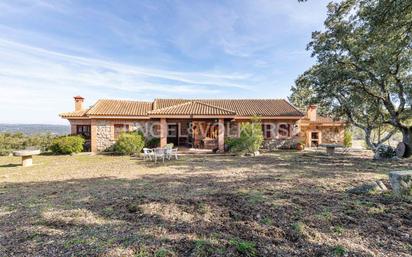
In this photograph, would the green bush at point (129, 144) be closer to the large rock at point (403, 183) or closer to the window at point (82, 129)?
the window at point (82, 129)

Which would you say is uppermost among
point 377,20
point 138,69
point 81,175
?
point 138,69

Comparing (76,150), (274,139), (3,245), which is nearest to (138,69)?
(76,150)

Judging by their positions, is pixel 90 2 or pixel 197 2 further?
→ pixel 197 2

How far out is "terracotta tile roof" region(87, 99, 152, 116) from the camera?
18155mm

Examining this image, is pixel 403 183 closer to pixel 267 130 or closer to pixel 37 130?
pixel 267 130

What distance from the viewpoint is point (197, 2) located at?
1188cm

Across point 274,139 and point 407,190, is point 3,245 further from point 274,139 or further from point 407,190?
point 274,139

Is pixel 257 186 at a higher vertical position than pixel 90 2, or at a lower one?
lower

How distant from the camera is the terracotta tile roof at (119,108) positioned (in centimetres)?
1815

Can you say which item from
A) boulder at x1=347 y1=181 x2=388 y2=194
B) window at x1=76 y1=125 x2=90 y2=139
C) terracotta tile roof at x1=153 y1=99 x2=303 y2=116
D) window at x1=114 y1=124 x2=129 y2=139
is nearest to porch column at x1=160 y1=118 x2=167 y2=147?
window at x1=114 y1=124 x2=129 y2=139

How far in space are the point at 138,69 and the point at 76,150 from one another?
30.1ft

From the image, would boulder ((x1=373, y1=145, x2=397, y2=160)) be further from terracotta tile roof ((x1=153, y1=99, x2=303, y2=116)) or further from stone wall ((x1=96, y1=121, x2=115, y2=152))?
stone wall ((x1=96, y1=121, x2=115, y2=152))

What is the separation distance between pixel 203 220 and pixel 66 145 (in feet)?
51.8

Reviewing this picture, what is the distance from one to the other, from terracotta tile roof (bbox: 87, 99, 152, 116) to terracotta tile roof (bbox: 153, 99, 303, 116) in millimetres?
1320
